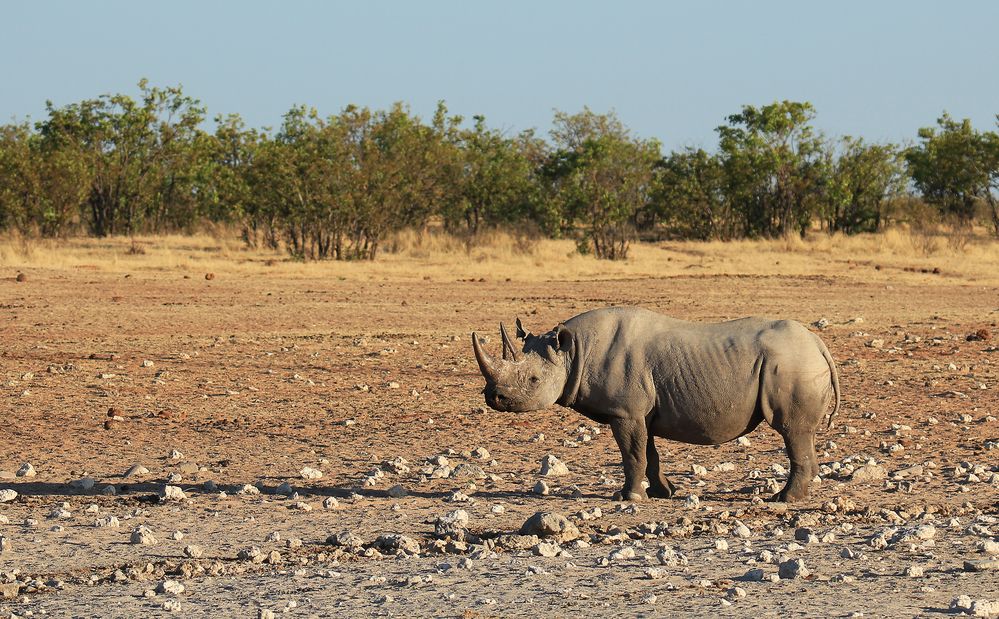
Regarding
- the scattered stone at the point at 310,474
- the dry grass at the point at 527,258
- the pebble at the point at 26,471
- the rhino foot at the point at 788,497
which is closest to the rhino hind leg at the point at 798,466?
the rhino foot at the point at 788,497

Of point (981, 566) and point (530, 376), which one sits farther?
point (530, 376)

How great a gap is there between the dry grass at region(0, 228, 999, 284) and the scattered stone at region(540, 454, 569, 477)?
69.4 feet

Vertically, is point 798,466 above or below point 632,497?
above

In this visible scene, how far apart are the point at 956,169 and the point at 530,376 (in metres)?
44.2

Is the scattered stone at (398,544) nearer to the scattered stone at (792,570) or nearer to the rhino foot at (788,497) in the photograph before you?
the scattered stone at (792,570)

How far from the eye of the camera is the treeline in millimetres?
37219

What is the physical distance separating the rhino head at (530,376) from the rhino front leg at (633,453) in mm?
477

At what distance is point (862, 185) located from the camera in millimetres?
48656

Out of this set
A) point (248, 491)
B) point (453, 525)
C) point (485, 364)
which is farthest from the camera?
point (248, 491)

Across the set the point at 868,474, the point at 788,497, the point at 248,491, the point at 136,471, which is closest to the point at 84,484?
the point at 136,471

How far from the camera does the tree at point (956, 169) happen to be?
48969 mm

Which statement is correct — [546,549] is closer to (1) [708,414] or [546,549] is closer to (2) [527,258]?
(1) [708,414]

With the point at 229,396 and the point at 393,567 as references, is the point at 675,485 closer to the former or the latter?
the point at 393,567

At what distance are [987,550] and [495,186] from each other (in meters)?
40.8
